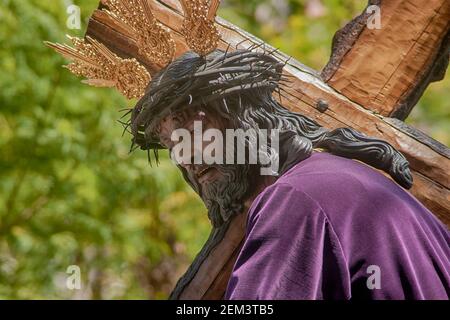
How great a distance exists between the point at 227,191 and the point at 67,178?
3.32 metres

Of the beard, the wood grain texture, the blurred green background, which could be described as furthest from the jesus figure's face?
the blurred green background

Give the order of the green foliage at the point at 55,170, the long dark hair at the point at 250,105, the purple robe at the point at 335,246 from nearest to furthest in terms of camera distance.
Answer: the purple robe at the point at 335,246
the long dark hair at the point at 250,105
the green foliage at the point at 55,170

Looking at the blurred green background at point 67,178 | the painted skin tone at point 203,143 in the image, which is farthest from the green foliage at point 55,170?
the painted skin tone at point 203,143

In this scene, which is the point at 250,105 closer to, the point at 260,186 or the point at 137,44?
the point at 260,186

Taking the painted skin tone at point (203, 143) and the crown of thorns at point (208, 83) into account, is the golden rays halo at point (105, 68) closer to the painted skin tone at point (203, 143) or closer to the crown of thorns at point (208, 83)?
the crown of thorns at point (208, 83)

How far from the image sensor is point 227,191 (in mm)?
3279

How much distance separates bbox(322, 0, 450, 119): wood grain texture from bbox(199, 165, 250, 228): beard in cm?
45

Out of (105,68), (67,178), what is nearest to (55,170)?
(67,178)

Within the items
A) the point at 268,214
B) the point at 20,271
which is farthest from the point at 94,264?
the point at 268,214

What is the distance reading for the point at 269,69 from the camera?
10.9ft

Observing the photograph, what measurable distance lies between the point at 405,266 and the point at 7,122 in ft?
13.1

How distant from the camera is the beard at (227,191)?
3229mm

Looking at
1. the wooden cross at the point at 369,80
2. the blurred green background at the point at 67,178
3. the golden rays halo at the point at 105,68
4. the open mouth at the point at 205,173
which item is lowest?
the blurred green background at the point at 67,178

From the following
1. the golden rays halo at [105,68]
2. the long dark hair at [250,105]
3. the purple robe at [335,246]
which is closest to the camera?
the purple robe at [335,246]
